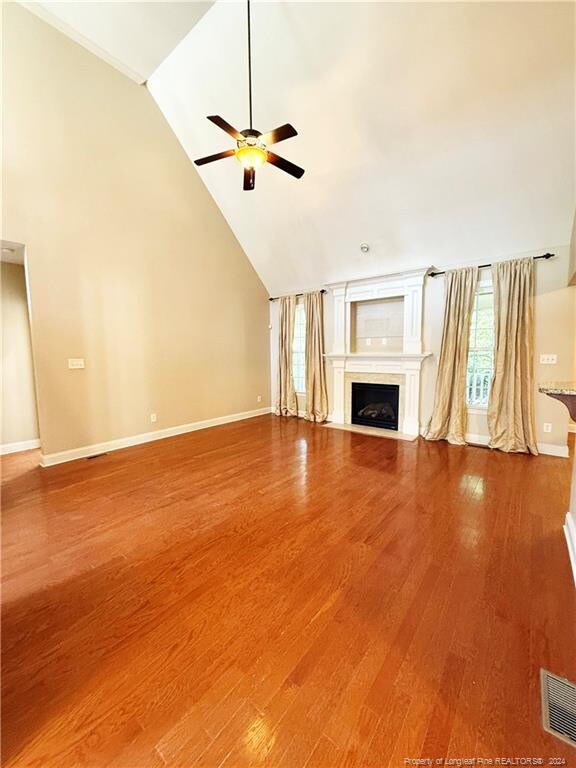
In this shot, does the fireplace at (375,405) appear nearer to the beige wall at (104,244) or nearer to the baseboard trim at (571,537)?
the beige wall at (104,244)

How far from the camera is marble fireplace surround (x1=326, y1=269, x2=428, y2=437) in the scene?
189 inches

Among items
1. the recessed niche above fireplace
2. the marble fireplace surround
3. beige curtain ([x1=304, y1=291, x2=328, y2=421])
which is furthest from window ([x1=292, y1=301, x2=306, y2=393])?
the recessed niche above fireplace

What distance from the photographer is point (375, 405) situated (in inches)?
222

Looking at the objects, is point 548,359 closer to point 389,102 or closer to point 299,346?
point 389,102

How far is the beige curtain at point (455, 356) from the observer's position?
169 inches

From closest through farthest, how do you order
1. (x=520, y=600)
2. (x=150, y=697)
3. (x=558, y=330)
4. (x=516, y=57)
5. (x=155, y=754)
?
(x=155, y=754), (x=150, y=697), (x=520, y=600), (x=516, y=57), (x=558, y=330)

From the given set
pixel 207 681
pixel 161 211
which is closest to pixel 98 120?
pixel 161 211

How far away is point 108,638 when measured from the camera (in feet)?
4.83

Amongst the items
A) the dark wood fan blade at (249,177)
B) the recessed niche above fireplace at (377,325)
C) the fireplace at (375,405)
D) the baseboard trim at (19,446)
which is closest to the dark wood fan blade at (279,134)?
the dark wood fan blade at (249,177)

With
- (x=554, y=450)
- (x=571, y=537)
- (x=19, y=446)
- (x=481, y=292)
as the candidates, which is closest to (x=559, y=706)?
(x=571, y=537)

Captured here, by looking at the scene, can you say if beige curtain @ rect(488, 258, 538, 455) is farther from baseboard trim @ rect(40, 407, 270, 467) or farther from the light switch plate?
baseboard trim @ rect(40, 407, 270, 467)

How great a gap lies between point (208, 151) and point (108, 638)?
5723mm

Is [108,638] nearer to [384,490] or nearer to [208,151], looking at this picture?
[384,490]

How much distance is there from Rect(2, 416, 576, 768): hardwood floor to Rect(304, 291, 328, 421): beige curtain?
2946 mm
